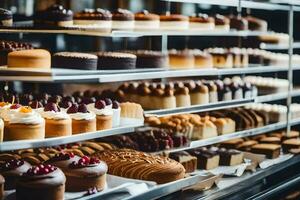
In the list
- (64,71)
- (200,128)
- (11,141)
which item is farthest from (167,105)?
(11,141)

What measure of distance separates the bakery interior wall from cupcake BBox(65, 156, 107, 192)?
2471 millimetres

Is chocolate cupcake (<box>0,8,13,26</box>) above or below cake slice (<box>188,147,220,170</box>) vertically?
above

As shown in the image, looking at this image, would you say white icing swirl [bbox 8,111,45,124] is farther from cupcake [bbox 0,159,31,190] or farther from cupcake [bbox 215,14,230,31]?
cupcake [bbox 215,14,230,31]

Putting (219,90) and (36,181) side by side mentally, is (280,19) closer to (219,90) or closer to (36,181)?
(219,90)

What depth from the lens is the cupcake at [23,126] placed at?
3490 mm

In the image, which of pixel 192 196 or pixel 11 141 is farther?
pixel 192 196

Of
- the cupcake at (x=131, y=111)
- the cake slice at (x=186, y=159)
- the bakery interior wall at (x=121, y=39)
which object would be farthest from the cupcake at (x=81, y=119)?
the bakery interior wall at (x=121, y=39)

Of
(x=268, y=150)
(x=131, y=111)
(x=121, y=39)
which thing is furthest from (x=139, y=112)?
(x=121, y=39)

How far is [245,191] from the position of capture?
4727 mm

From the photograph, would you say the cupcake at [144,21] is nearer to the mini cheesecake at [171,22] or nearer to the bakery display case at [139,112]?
the bakery display case at [139,112]

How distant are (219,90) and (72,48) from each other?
1.93 metres

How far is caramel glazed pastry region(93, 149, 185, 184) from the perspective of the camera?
398 cm

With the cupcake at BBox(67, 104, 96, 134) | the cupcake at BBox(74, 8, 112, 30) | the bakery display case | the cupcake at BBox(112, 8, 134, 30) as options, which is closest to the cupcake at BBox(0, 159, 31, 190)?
the bakery display case

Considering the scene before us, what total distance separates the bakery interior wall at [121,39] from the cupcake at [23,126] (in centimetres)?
234
